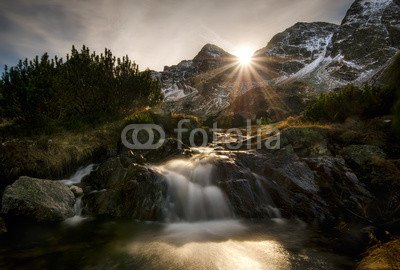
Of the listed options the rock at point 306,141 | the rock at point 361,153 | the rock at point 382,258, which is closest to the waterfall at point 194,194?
the rock at point 306,141

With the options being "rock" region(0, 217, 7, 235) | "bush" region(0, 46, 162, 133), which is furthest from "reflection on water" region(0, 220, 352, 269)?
"bush" region(0, 46, 162, 133)

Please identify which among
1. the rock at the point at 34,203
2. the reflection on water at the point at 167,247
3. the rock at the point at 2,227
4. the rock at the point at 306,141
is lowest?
the reflection on water at the point at 167,247

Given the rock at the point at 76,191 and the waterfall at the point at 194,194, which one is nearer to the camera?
the waterfall at the point at 194,194

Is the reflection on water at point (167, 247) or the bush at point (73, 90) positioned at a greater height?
the bush at point (73, 90)

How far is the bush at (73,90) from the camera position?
53.9ft

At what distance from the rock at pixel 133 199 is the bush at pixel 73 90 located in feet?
24.6

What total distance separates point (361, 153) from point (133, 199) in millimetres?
9468

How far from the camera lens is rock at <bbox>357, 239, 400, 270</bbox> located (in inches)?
234

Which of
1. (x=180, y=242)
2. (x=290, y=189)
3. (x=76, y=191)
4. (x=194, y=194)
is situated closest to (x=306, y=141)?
(x=290, y=189)

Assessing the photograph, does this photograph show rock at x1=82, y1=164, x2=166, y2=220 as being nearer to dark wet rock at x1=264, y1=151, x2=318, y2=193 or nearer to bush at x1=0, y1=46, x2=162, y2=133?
dark wet rock at x1=264, y1=151, x2=318, y2=193

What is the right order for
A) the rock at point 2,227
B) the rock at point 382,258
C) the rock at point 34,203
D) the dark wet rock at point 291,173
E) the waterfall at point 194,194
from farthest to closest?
1. the dark wet rock at point 291,173
2. the waterfall at point 194,194
3. the rock at point 34,203
4. the rock at point 2,227
5. the rock at point 382,258

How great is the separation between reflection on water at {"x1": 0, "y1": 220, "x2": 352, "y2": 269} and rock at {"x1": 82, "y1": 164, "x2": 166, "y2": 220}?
0.68m

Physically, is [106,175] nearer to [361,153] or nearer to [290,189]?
[290,189]

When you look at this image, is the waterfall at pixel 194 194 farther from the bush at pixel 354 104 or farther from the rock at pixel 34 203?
the bush at pixel 354 104
